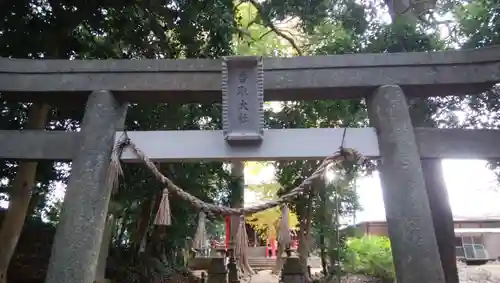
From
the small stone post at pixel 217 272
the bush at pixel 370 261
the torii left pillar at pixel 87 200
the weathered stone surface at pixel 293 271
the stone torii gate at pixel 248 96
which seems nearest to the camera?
the torii left pillar at pixel 87 200

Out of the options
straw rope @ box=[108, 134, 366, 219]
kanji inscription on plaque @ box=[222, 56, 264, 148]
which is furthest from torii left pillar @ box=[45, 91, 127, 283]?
kanji inscription on plaque @ box=[222, 56, 264, 148]

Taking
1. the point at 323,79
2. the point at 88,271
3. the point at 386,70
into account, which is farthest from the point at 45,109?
the point at 386,70

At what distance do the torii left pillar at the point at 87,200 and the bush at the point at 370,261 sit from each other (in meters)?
9.33

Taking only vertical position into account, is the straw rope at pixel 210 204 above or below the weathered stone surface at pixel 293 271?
above

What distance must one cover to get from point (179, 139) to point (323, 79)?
1.60 metres

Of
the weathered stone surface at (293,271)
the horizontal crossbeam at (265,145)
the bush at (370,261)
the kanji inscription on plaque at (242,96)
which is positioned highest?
the kanji inscription on plaque at (242,96)

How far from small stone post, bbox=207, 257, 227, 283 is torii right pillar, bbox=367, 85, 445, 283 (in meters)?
7.43

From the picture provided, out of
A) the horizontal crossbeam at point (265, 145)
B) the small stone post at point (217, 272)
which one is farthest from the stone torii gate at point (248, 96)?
the small stone post at point (217, 272)

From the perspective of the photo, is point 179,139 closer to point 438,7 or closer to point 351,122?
point 351,122

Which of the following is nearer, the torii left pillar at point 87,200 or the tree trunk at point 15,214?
the torii left pillar at point 87,200

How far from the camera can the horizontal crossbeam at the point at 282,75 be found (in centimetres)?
423

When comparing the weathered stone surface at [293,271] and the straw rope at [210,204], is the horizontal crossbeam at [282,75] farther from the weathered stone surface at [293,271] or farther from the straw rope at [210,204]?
the weathered stone surface at [293,271]

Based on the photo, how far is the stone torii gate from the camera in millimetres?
4125

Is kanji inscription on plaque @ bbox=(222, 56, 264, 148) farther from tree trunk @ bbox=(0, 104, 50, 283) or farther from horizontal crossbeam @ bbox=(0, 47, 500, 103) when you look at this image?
tree trunk @ bbox=(0, 104, 50, 283)
